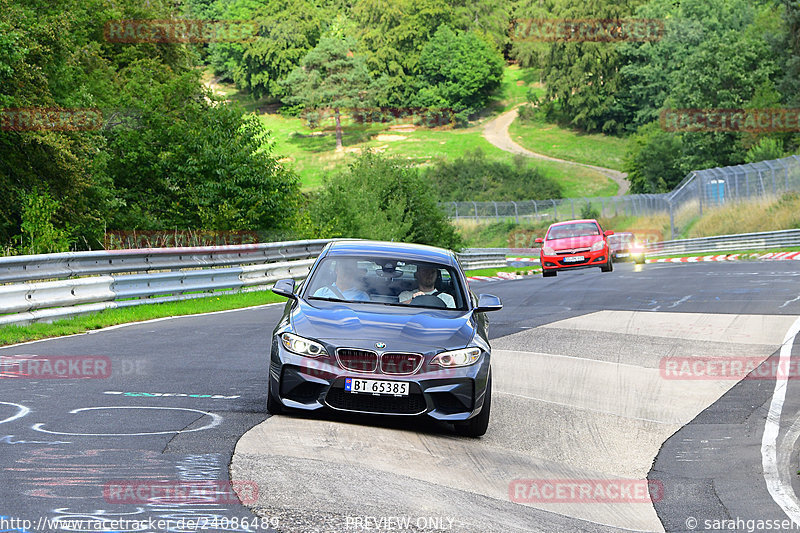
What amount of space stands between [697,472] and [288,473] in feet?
10.6

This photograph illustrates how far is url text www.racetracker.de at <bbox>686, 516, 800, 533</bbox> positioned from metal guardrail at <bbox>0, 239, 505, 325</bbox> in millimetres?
9646

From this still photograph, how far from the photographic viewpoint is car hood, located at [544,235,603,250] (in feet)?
101

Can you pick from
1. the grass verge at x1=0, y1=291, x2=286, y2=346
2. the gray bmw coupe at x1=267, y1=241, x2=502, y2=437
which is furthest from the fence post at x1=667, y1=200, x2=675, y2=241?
the gray bmw coupe at x1=267, y1=241, x2=502, y2=437

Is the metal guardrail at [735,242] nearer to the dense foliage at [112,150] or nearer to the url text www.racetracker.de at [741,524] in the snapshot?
the dense foliage at [112,150]

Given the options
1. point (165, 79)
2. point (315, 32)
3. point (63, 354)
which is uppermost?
point (63, 354)

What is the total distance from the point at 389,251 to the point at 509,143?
378 ft

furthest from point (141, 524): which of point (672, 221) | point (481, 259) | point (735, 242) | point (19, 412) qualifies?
point (672, 221)

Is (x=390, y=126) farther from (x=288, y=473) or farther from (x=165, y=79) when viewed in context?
(x=288, y=473)

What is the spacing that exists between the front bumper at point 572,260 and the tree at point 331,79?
10138cm

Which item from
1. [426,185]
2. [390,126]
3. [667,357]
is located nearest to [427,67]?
[390,126]

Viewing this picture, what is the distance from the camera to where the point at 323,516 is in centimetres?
525

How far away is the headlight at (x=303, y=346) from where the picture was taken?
25.2 feet

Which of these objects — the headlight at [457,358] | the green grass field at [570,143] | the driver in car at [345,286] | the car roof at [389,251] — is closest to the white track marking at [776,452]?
the headlight at [457,358]

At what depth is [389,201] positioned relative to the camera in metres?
44.1
